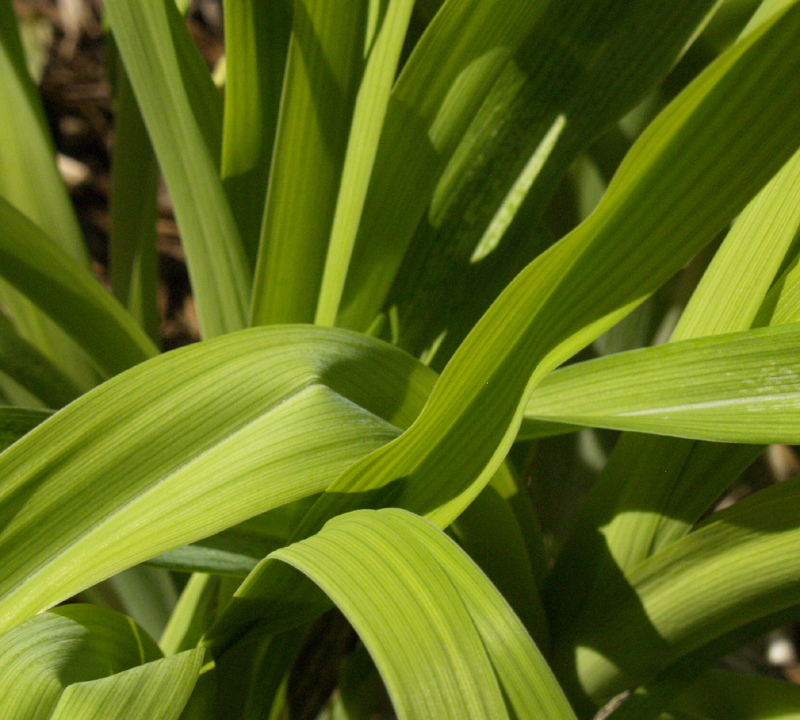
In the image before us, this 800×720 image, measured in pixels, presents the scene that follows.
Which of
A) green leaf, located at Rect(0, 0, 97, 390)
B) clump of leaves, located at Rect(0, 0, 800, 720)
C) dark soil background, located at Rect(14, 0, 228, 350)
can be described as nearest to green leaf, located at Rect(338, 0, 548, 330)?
clump of leaves, located at Rect(0, 0, 800, 720)

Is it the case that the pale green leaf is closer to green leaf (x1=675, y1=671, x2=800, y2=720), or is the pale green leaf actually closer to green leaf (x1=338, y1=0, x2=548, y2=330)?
green leaf (x1=338, y1=0, x2=548, y2=330)

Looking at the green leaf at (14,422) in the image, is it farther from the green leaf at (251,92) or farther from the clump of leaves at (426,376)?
the green leaf at (251,92)

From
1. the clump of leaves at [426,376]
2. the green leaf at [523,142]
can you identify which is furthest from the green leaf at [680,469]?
the green leaf at [523,142]

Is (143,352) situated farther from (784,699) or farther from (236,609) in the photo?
(784,699)

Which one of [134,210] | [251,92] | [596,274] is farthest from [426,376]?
[134,210]

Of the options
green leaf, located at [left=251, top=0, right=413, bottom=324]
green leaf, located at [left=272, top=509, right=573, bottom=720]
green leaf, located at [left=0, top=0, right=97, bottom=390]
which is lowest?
green leaf, located at [left=272, top=509, right=573, bottom=720]

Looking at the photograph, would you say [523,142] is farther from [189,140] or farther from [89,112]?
[89,112]
